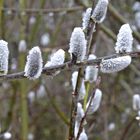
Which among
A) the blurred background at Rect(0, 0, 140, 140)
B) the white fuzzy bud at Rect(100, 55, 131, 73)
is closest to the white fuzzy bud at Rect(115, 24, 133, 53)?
the white fuzzy bud at Rect(100, 55, 131, 73)

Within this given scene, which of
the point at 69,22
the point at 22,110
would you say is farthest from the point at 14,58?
the point at 22,110

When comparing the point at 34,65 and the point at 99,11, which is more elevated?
the point at 99,11

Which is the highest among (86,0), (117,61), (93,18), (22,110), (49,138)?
(86,0)

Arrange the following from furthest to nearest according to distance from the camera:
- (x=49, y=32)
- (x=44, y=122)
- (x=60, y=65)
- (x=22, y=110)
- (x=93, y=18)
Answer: (x=44, y=122) < (x=49, y=32) < (x=22, y=110) < (x=93, y=18) < (x=60, y=65)

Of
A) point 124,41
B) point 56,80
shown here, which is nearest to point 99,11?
point 124,41

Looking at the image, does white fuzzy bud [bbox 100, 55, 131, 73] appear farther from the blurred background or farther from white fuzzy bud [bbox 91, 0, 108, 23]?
the blurred background

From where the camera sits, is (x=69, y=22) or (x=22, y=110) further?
(x=69, y=22)

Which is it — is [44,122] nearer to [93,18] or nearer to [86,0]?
[86,0]

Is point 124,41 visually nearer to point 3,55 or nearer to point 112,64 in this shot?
point 112,64

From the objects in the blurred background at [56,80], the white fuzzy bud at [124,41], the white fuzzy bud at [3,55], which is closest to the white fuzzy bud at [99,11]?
the white fuzzy bud at [124,41]
